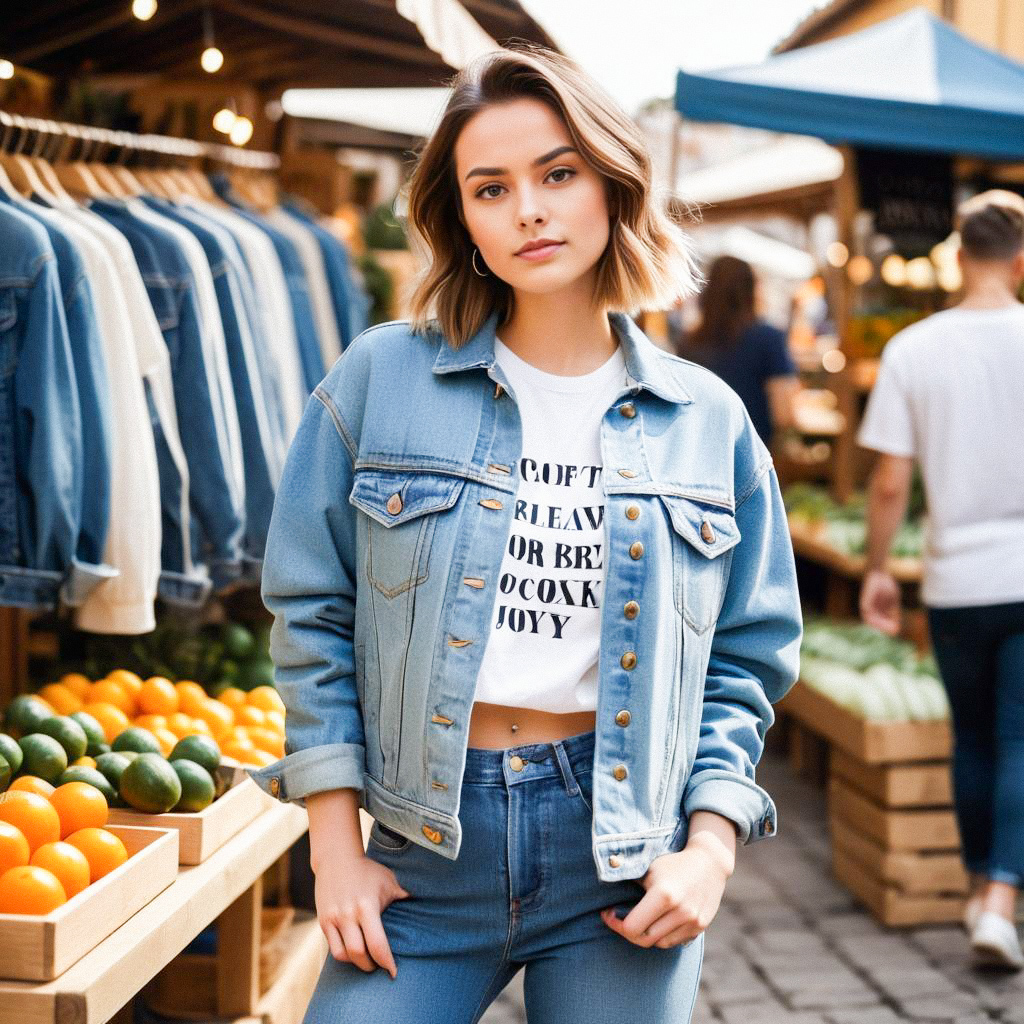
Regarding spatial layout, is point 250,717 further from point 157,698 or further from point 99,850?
point 99,850

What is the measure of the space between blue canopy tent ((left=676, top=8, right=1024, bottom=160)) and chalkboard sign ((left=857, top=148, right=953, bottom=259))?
3.52 feet

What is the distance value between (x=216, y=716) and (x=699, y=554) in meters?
1.88

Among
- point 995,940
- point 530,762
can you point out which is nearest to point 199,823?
point 530,762

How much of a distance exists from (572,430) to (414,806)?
55cm

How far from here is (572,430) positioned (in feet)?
6.36

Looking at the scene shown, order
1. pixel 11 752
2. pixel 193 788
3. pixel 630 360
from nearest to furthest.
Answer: pixel 630 360 → pixel 11 752 → pixel 193 788

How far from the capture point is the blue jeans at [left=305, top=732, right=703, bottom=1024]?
182cm

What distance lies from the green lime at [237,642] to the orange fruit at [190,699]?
57 centimetres

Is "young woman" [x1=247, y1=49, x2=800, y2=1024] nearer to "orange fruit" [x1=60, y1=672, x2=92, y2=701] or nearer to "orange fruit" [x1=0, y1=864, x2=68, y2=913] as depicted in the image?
"orange fruit" [x1=0, y1=864, x2=68, y2=913]

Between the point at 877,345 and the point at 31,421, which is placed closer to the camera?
the point at 31,421

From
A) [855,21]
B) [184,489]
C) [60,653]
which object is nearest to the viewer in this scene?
[184,489]

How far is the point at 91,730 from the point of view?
2.97 metres

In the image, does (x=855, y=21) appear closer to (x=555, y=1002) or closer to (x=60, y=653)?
(x=60, y=653)

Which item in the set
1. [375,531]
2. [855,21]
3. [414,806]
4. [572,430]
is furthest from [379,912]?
[855,21]
